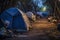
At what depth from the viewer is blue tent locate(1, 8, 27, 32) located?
16.0 metres

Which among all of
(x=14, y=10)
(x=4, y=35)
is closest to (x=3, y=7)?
(x=14, y=10)

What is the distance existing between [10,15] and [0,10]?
7.54ft

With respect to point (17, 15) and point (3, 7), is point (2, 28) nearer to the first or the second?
point (17, 15)

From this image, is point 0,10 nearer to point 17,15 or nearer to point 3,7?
point 3,7

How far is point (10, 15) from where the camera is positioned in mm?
16594

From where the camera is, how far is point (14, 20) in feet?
54.0

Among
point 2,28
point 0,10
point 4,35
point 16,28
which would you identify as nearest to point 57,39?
point 4,35

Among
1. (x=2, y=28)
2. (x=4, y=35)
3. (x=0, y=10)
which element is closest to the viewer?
(x=4, y=35)

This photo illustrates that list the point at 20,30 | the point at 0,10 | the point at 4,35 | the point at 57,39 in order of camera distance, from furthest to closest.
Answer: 1. the point at 0,10
2. the point at 20,30
3. the point at 4,35
4. the point at 57,39

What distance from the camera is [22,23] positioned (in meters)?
16.1

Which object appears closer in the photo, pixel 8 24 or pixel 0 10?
pixel 8 24

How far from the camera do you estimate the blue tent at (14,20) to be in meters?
16.0

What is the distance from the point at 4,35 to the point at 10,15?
4.67 m

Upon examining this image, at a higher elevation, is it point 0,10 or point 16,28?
point 0,10
